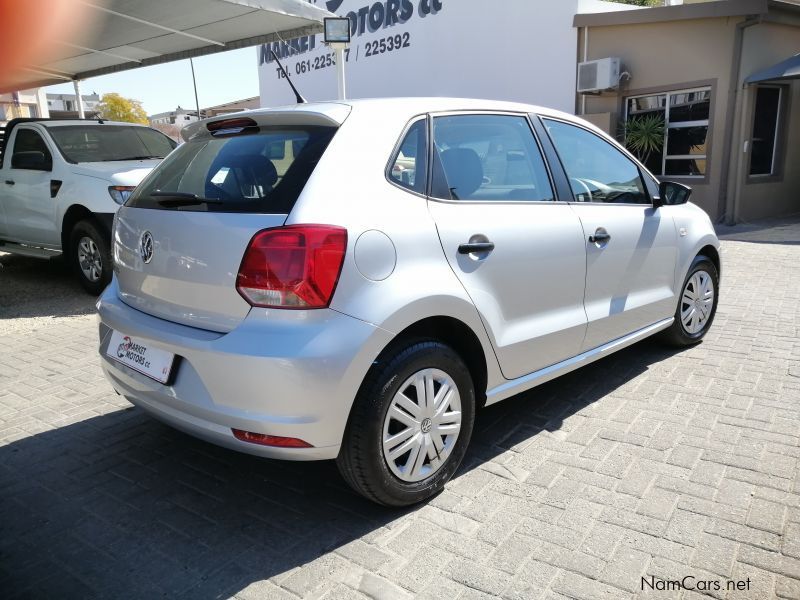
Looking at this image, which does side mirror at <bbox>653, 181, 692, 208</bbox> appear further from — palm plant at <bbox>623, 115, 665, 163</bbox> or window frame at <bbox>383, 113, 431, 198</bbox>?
palm plant at <bbox>623, 115, 665, 163</bbox>

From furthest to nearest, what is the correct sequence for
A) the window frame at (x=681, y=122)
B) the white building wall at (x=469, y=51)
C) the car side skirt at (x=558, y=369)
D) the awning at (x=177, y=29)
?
the white building wall at (x=469, y=51), the window frame at (x=681, y=122), the awning at (x=177, y=29), the car side skirt at (x=558, y=369)

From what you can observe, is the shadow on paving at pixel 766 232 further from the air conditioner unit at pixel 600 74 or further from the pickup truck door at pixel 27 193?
the pickup truck door at pixel 27 193

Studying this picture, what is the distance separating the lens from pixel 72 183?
6.88 metres

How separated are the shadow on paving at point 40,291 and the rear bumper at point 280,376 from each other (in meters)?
4.49

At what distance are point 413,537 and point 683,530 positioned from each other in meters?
1.12

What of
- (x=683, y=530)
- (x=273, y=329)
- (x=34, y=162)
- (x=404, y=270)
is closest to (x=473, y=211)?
(x=404, y=270)

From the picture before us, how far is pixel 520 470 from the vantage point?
314 centimetres

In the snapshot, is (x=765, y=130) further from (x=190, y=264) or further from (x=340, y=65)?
(x=190, y=264)

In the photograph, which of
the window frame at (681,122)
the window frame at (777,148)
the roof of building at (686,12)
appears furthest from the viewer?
the window frame at (777,148)

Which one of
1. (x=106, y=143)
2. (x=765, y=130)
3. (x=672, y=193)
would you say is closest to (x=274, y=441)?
(x=672, y=193)

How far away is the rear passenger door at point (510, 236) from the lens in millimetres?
2902

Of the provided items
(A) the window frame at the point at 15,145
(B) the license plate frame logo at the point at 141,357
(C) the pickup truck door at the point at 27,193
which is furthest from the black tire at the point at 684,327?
(A) the window frame at the point at 15,145

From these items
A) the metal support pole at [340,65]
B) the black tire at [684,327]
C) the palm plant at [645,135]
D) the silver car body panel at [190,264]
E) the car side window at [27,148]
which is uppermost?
the metal support pole at [340,65]

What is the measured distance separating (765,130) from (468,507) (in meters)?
13.0
